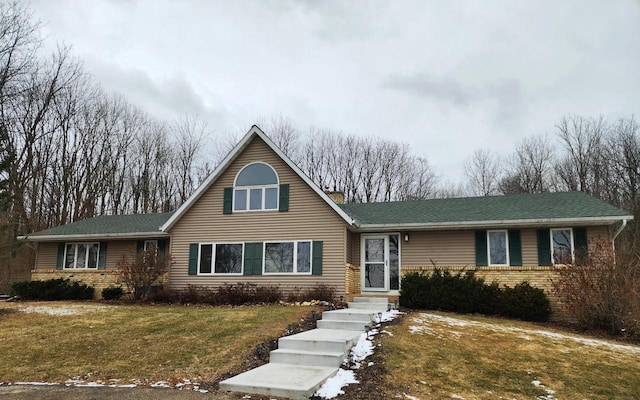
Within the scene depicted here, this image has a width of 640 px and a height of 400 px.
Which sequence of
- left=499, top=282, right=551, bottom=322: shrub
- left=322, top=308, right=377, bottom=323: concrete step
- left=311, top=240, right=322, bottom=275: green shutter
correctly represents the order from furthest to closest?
1. left=311, top=240, right=322, bottom=275: green shutter
2. left=499, top=282, right=551, bottom=322: shrub
3. left=322, top=308, right=377, bottom=323: concrete step

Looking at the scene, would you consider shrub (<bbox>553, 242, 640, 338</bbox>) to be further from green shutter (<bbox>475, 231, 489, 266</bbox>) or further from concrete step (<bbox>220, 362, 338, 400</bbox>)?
concrete step (<bbox>220, 362, 338, 400</bbox>)

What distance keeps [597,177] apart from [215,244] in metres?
26.5

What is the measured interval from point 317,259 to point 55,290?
10503 millimetres

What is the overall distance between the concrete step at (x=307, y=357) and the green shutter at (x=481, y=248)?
8741 mm

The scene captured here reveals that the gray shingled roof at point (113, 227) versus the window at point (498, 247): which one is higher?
the gray shingled roof at point (113, 227)

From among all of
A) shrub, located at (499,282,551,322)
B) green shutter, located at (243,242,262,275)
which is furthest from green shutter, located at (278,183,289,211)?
shrub, located at (499,282,551,322)

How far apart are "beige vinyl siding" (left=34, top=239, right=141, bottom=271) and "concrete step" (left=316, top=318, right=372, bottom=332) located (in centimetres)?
1131

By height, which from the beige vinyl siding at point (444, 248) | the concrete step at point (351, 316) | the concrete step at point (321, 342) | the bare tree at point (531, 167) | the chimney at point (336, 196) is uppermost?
the bare tree at point (531, 167)

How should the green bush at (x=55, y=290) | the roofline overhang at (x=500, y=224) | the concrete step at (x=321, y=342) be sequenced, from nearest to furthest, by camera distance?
1. the concrete step at (x=321, y=342)
2. the roofline overhang at (x=500, y=224)
3. the green bush at (x=55, y=290)

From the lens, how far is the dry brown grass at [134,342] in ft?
25.7

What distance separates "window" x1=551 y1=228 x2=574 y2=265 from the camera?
14664mm

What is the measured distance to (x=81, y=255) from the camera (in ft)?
66.9

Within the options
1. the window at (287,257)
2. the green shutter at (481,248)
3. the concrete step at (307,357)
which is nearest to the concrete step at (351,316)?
the concrete step at (307,357)

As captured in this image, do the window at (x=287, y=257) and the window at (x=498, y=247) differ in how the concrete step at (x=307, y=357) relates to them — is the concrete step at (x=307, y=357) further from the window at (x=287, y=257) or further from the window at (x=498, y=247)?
the window at (x=498, y=247)
